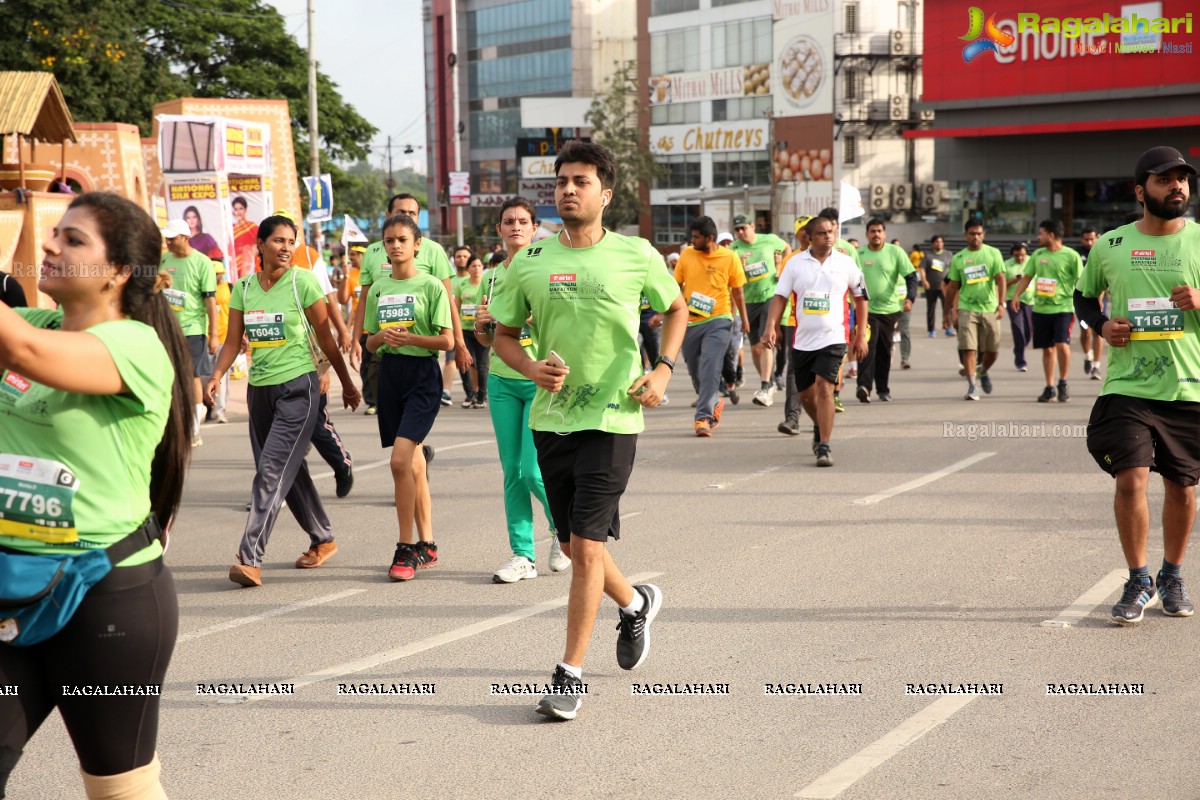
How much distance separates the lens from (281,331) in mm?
7559

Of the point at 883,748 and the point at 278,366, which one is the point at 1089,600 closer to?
the point at 883,748

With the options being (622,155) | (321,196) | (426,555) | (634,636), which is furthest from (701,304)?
(622,155)

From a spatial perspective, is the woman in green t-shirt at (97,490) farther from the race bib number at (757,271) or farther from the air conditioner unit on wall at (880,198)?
the air conditioner unit on wall at (880,198)

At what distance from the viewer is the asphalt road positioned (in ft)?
→ 14.7

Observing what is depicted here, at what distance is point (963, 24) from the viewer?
49969mm

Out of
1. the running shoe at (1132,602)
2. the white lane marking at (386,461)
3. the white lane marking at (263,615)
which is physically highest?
the running shoe at (1132,602)

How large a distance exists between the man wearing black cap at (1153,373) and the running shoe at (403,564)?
355 centimetres

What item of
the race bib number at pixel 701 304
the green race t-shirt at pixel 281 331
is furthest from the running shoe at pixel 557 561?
the race bib number at pixel 701 304

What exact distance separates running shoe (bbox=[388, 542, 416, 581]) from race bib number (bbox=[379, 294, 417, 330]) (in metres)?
1.27

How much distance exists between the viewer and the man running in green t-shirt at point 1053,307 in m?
15.6

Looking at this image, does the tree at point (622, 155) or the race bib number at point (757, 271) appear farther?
the tree at point (622, 155)

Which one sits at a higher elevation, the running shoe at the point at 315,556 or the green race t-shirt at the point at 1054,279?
the green race t-shirt at the point at 1054,279

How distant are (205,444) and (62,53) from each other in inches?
955

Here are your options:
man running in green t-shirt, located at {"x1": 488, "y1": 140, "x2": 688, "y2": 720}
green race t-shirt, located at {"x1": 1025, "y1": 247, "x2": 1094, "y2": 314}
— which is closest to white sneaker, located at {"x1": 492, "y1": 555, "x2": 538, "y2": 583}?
man running in green t-shirt, located at {"x1": 488, "y1": 140, "x2": 688, "y2": 720}
